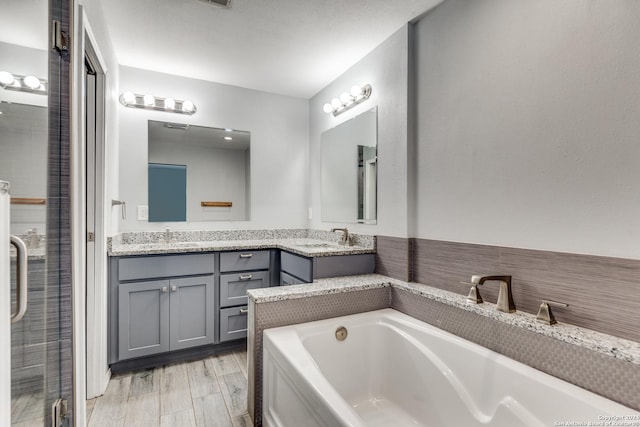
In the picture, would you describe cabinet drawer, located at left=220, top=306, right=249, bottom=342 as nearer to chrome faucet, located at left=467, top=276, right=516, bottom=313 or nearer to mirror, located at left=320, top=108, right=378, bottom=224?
mirror, located at left=320, top=108, right=378, bottom=224

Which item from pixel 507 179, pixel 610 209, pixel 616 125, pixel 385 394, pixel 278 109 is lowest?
pixel 385 394

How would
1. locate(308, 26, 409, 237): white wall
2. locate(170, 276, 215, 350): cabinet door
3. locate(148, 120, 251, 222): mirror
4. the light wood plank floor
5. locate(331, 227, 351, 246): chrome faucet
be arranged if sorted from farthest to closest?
locate(148, 120, 251, 222): mirror → locate(331, 227, 351, 246): chrome faucet → locate(170, 276, 215, 350): cabinet door → locate(308, 26, 409, 237): white wall → the light wood plank floor

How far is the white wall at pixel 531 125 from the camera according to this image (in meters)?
1.22

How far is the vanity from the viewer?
2.28 metres

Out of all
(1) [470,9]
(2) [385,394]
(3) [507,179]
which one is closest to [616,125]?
(3) [507,179]

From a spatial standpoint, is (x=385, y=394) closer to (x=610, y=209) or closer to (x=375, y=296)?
(x=375, y=296)

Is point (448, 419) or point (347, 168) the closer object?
point (448, 419)

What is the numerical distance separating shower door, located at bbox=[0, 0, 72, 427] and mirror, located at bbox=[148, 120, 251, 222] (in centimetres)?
165

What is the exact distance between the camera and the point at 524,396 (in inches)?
49.5

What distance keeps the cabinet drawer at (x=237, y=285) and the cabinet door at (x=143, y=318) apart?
0.41 metres

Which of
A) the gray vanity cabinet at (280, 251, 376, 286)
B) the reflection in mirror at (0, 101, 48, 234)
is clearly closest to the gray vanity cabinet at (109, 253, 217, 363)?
the gray vanity cabinet at (280, 251, 376, 286)

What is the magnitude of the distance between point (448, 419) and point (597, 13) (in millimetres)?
1805

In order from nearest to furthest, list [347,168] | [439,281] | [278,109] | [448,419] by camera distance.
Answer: [448,419]
[439,281]
[347,168]
[278,109]

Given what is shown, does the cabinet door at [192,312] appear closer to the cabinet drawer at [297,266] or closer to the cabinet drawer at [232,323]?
the cabinet drawer at [232,323]
